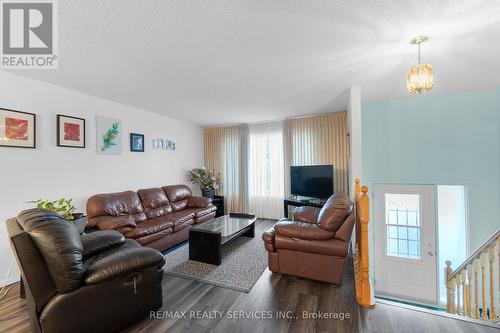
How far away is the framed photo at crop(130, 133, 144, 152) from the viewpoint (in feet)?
12.9

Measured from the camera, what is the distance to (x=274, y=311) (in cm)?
184

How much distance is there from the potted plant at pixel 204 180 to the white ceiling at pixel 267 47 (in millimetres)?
2456

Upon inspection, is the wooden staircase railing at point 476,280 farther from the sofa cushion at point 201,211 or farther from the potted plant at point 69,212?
the potted plant at point 69,212

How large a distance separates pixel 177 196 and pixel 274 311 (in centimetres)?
317

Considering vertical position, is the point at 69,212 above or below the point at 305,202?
above

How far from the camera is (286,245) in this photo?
2.30 meters

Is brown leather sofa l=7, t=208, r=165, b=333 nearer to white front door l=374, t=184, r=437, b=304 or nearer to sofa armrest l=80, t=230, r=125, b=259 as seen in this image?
sofa armrest l=80, t=230, r=125, b=259

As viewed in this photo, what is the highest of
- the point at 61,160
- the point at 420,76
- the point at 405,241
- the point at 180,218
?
the point at 420,76

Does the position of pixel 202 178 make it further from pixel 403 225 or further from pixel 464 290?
pixel 464 290

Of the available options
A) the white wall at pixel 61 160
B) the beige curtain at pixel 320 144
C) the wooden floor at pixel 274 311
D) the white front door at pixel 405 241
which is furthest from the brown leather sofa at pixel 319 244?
the white wall at pixel 61 160

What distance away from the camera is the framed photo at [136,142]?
3.94 meters

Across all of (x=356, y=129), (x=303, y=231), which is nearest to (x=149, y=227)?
(x=303, y=231)

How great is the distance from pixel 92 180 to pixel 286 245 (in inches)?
127

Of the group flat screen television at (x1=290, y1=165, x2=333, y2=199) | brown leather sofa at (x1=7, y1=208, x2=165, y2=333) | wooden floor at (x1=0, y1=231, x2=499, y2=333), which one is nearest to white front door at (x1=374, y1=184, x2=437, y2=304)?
flat screen television at (x1=290, y1=165, x2=333, y2=199)
